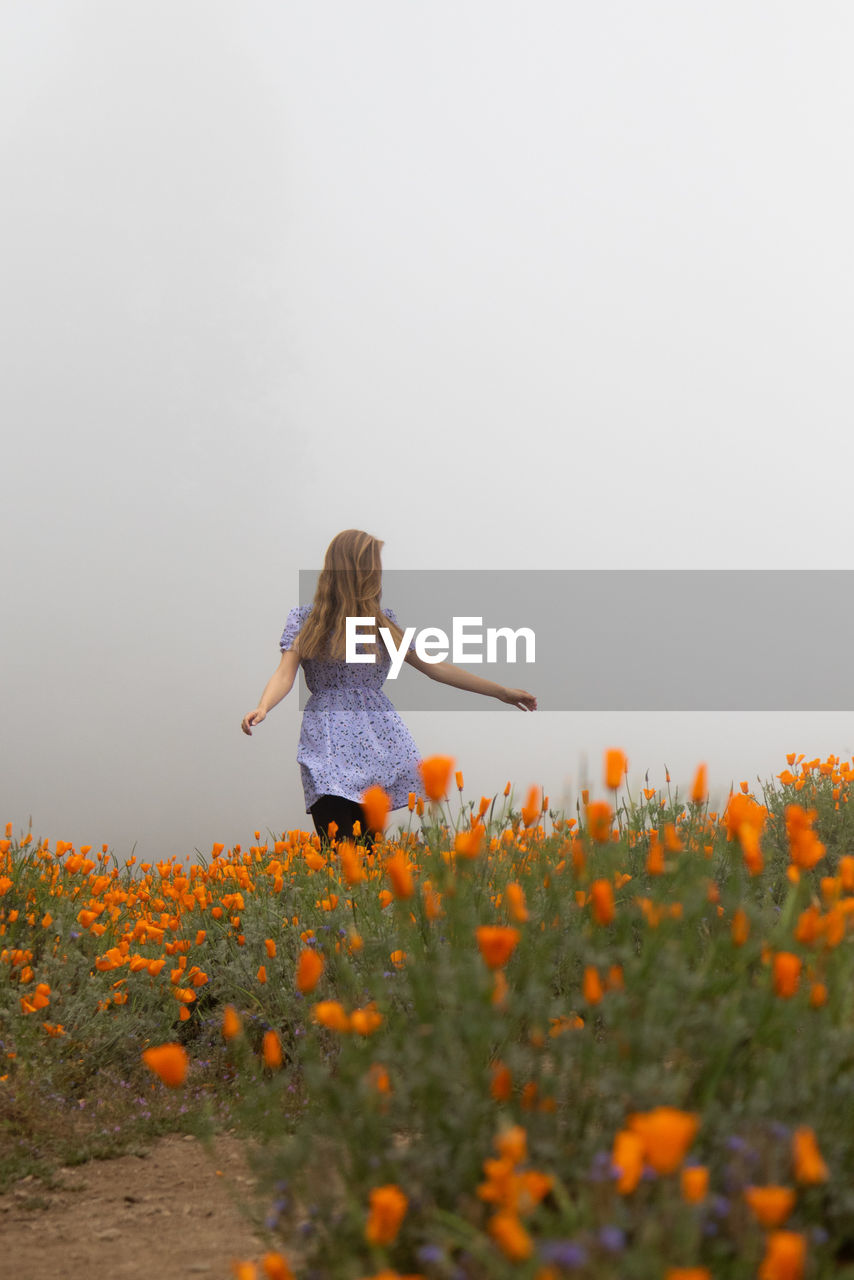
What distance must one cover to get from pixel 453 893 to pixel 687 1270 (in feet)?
2.18

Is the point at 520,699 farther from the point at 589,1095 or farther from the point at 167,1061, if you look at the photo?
the point at 167,1061

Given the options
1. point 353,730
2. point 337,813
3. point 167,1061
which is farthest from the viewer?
point 353,730

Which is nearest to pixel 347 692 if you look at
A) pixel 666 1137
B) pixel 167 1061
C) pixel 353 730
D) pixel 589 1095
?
pixel 353 730

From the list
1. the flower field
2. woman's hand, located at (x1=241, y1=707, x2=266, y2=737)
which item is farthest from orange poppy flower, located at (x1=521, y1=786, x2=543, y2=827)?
woman's hand, located at (x1=241, y1=707, x2=266, y2=737)

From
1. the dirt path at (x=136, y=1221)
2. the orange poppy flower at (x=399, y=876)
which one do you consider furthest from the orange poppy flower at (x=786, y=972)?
the dirt path at (x=136, y=1221)

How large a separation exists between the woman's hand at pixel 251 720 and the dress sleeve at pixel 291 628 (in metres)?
0.96

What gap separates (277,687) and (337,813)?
2.63ft

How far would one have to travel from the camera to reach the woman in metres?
5.84

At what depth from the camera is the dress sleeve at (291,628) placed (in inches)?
237

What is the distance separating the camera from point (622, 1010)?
148cm

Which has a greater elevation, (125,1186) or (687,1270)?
(687,1270)

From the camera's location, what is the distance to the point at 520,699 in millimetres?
5691

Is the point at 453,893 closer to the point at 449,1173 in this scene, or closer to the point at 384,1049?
the point at 384,1049

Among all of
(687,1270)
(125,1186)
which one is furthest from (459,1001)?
(125,1186)
